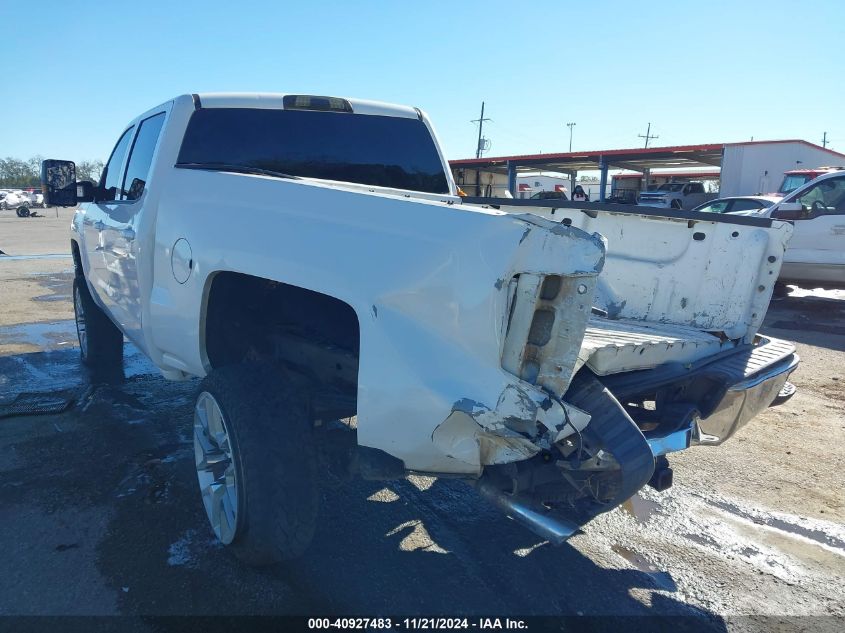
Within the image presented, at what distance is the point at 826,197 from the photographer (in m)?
9.83

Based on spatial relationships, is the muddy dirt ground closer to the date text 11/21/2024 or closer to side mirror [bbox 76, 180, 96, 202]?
the date text 11/21/2024

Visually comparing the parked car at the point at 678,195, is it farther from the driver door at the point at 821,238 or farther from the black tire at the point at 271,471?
the black tire at the point at 271,471

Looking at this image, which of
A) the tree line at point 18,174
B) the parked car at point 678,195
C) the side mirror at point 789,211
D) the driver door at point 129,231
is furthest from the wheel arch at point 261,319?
the tree line at point 18,174

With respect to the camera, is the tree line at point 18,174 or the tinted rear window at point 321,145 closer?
the tinted rear window at point 321,145

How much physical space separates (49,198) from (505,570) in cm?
432

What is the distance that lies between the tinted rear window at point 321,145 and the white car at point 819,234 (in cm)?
712

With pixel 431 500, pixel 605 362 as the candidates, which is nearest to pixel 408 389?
pixel 605 362

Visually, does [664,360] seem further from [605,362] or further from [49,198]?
[49,198]

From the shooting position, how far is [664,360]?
9.96ft

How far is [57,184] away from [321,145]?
243cm

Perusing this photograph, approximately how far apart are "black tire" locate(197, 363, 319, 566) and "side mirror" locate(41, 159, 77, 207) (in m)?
3.10

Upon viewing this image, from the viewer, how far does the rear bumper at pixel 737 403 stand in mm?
2684

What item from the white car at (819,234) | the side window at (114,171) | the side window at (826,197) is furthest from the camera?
the side window at (826,197)

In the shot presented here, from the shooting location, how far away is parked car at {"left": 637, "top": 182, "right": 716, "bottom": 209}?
25375 millimetres
